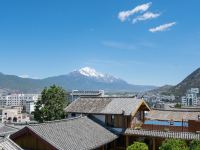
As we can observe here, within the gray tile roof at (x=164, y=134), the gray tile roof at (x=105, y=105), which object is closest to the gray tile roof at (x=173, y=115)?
the gray tile roof at (x=105, y=105)

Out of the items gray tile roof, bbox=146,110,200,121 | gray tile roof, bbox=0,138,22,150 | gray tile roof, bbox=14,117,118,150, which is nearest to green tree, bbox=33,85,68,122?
gray tile roof, bbox=14,117,118,150

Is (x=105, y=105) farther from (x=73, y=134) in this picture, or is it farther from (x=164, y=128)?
(x=73, y=134)

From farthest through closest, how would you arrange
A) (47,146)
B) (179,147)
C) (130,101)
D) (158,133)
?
1. (130,101)
2. (158,133)
3. (47,146)
4. (179,147)

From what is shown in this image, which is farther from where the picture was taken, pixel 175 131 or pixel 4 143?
pixel 175 131

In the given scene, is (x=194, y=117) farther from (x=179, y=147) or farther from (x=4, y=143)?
(x=4, y=143)

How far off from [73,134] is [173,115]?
25392 millimetres

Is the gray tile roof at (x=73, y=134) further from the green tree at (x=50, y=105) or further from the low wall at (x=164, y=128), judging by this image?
the green tree at (x=50, y=105)

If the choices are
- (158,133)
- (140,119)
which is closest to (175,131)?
(158,133)

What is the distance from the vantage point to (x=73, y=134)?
2995 centimetres

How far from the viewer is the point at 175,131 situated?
1438 inches

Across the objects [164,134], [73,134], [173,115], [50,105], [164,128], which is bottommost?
[164,134]

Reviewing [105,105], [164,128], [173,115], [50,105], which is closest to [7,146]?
[105,105]

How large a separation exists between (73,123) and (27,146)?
586cm

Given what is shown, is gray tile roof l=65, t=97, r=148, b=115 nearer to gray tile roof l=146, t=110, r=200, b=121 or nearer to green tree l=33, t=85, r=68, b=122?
green tree l=33, t=85, r=68, b=122
